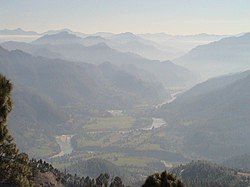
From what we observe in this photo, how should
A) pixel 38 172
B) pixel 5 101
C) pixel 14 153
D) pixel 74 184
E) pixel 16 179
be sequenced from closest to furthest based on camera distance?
pixel 5 101
pixel 14 153
pixel 16 179
pixel 38 172
pixel 74 184

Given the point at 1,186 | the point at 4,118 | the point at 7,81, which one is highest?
the point at 7,81

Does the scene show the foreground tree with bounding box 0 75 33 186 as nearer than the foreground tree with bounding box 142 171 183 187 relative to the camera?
No

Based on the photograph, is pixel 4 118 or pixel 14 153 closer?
pixel 4 118

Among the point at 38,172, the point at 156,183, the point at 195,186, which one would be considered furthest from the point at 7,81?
the point at 195,186

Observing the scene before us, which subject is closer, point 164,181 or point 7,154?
point 164,181

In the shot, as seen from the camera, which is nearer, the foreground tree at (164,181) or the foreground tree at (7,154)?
the foreground tree at (164,181)

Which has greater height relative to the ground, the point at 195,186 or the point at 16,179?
the point at 16,179

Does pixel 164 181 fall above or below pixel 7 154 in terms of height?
above

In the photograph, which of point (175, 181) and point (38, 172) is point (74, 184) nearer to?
point (38, 172)
